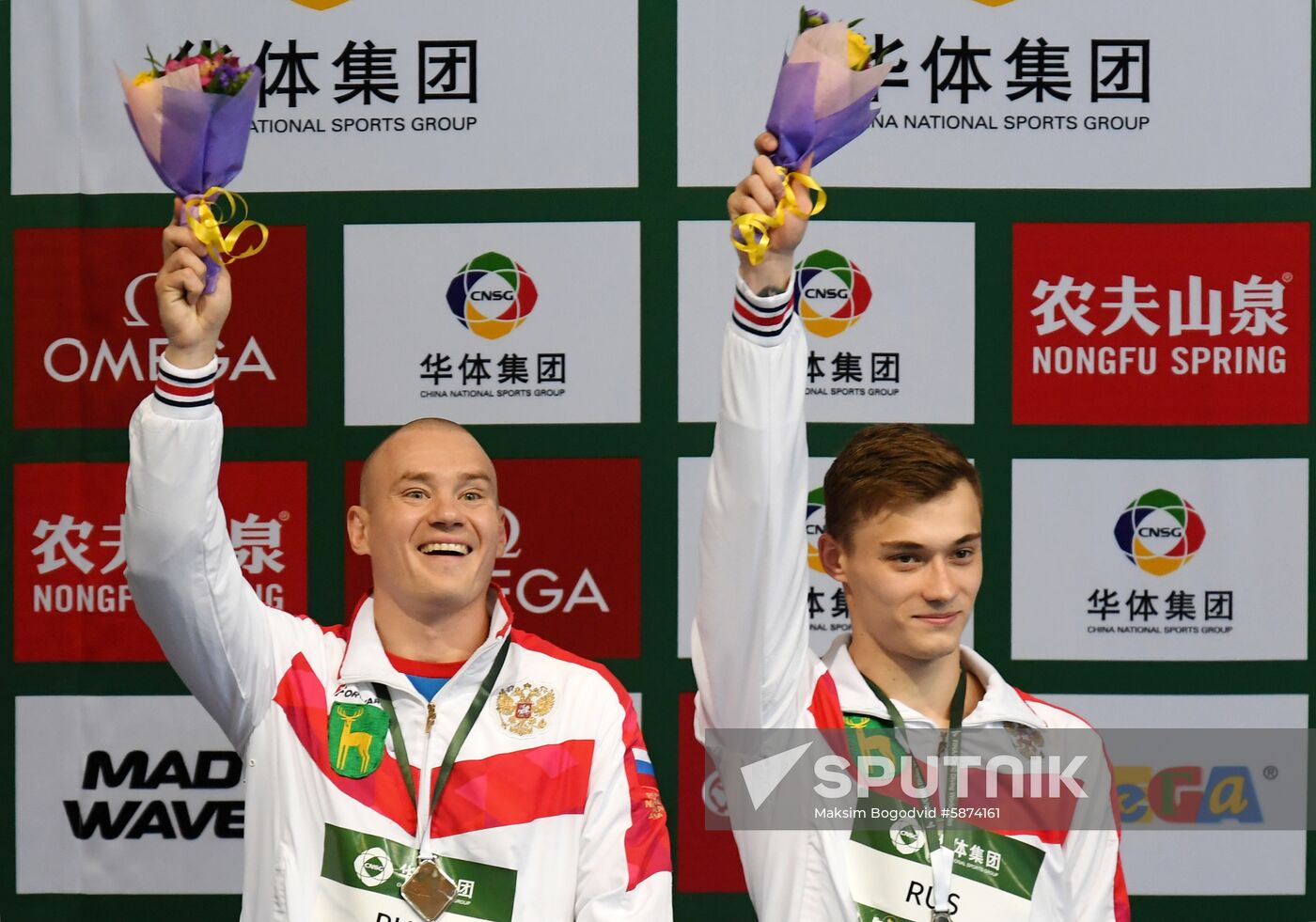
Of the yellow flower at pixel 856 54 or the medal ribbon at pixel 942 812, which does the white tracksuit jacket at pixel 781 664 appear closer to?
the medal ribbon at pixel 942 812

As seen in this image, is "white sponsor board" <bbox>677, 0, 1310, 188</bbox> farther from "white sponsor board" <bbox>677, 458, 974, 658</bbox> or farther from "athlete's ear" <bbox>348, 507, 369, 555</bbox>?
"athlete's ear" <bbox>348, 507, 369, 555</bbox>

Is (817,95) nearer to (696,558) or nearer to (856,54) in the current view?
(856,54)

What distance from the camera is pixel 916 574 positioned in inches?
72.4

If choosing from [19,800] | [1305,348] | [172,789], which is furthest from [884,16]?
[19,800]

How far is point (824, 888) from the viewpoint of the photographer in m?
1.78

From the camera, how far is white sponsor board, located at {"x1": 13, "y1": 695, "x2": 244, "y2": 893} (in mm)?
2822

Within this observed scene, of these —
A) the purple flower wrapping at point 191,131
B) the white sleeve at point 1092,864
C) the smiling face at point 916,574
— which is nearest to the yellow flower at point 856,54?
the smiling face at point 916,574

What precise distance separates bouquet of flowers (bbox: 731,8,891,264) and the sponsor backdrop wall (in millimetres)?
1114

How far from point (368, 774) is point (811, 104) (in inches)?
40.7

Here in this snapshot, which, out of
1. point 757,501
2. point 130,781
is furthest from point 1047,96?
point 130,781

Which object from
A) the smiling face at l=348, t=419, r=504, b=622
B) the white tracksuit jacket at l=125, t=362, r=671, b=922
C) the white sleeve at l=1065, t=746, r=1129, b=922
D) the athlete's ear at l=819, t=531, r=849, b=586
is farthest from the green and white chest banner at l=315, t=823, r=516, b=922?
the white sleeve at l=1065, t=746, r=1129, b=922

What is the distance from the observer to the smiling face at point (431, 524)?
77.5 inches

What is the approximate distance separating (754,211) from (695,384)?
1191 millimetres

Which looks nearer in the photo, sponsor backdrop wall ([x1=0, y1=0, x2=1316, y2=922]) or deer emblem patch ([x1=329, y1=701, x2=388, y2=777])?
deer emblem patch ([x1=329, y1=701, x2=388, y2=777])
